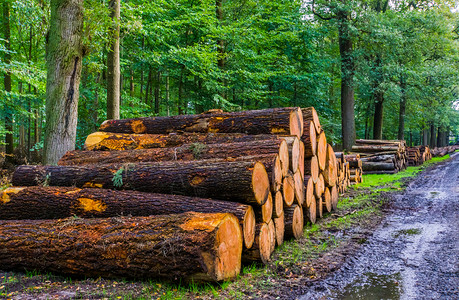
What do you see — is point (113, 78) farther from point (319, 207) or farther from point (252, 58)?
point (252, 58)

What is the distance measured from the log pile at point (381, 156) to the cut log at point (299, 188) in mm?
10785

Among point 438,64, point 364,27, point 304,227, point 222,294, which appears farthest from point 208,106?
point 438,64

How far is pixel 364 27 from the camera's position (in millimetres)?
16688

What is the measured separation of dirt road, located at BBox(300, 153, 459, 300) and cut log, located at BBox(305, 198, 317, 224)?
3.90 feet

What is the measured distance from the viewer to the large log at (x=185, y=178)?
14.1 ft

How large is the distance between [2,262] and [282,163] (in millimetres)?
4137

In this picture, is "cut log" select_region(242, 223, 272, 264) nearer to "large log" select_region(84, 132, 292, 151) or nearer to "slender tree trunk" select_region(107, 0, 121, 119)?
"large log" select_region(84, 132, 292, 151)

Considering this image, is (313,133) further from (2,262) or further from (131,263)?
(2,262)

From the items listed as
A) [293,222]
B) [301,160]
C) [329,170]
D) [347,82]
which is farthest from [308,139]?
[347,82]

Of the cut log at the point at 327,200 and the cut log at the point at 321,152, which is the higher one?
the cut log at the point at 321,152

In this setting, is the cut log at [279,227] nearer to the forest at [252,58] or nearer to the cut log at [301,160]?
the cut log at [301,160]

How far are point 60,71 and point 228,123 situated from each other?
14.1 feet

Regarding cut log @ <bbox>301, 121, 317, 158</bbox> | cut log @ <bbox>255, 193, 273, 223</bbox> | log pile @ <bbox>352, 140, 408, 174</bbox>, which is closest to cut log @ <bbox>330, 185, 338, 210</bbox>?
cut log @ <bbox>301, 121, 317, 158</bbox>

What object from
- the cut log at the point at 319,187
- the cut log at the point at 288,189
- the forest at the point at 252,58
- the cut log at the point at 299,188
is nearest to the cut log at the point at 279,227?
the cut log at the point at 288,189
